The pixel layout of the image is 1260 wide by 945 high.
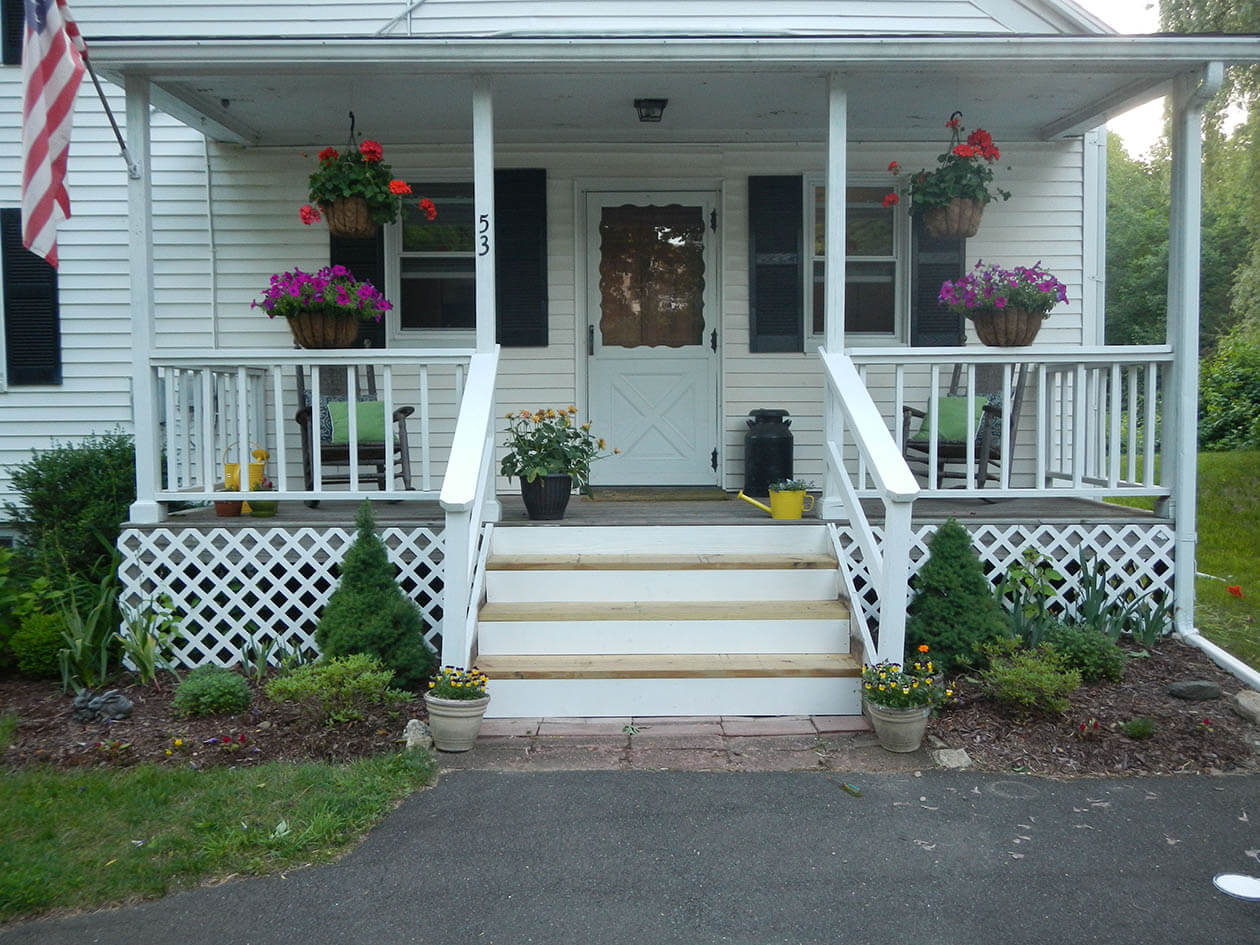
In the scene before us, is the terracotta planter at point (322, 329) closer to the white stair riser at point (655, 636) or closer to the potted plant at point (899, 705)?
the white stair riser at point (655, 636)

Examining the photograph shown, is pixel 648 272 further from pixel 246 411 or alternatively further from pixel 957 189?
pixel 246 411

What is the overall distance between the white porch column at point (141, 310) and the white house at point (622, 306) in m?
0.02

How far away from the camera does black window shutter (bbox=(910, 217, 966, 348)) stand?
7.25m

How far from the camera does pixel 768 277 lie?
7.25m

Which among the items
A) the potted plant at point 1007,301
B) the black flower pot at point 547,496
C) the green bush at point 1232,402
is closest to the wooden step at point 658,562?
the black flower pot at point 547,496

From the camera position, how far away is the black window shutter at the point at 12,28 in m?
7.34

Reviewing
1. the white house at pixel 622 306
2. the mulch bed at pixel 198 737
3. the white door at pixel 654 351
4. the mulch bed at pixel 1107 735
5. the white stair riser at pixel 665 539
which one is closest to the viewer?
the mulch bed at pixel 1107 735

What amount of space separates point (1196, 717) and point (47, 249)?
18.5 feet

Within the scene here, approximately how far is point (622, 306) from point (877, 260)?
1.78 m

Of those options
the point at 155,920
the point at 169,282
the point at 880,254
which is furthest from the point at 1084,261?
the point at 155,920

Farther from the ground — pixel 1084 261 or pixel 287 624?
pixel 1084 261

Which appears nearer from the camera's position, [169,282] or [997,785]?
[997,785]

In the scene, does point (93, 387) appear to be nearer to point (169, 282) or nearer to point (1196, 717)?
point (169, 282)

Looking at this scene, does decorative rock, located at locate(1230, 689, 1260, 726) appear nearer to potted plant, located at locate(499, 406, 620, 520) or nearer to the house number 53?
potted plant, located at locate(499, 406, 620, 520)
